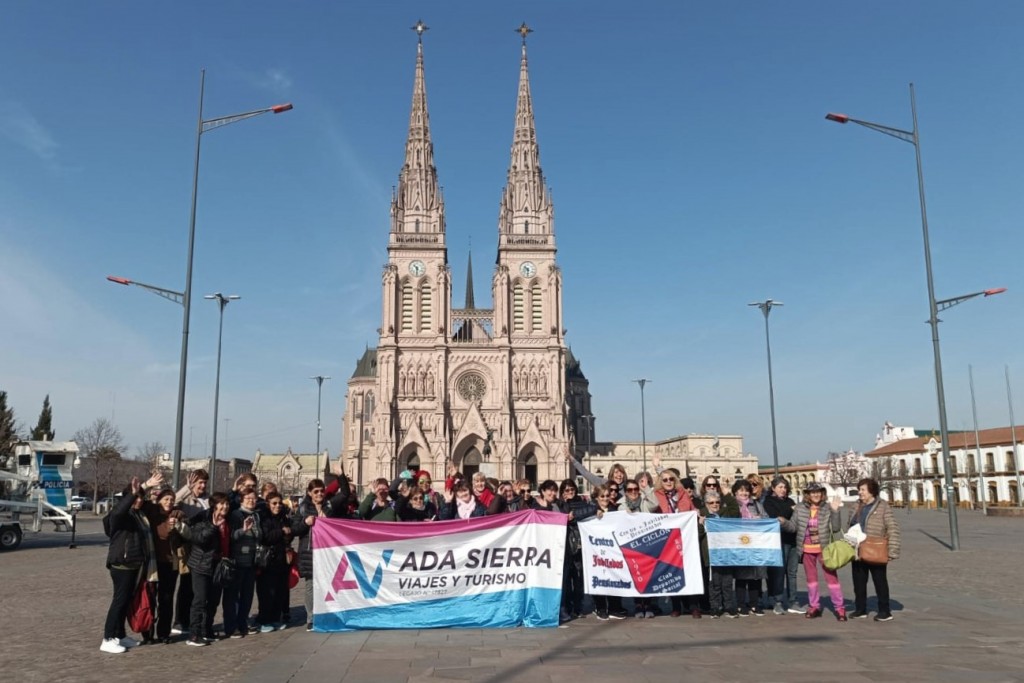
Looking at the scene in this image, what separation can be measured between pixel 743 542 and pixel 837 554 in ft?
4.02

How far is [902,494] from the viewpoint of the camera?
7300 cm

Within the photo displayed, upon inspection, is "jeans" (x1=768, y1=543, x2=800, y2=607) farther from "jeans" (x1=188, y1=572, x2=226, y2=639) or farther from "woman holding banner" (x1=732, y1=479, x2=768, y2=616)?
"jeans" (x1=188, y1=572, x2=226, y2=639)

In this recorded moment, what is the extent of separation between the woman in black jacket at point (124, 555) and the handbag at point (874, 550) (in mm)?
9209

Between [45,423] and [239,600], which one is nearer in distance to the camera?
[239,600]

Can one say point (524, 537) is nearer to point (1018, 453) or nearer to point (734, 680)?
point (734, 680)

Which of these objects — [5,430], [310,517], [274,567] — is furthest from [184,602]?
[5,430]

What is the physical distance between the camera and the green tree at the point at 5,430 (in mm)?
40094

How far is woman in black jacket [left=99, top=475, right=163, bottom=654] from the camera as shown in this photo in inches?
344

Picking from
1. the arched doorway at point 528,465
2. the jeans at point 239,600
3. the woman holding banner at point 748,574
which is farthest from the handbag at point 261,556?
the arched doorway at point 528,465

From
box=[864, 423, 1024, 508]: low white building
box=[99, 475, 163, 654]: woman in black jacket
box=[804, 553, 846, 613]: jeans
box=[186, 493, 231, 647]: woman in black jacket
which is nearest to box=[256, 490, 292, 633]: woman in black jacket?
box=[186, 493, 231, 647]: woman in black jacket

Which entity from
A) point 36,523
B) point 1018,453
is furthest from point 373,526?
point 1018,453

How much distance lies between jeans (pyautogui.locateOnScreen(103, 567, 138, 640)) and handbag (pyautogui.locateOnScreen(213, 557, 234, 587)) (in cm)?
91

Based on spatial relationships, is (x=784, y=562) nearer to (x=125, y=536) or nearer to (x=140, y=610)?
(x=140, y=610)

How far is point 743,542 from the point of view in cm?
1084
